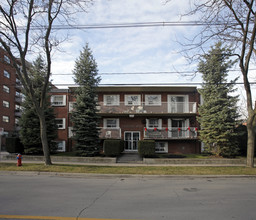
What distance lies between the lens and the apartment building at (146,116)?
19172 millimetres

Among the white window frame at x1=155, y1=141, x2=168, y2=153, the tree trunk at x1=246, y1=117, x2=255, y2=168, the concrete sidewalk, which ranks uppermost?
the tree trunk at x1=246, y1=117, x2=255, y2=168

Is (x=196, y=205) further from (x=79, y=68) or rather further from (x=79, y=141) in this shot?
(x=79, y=68)

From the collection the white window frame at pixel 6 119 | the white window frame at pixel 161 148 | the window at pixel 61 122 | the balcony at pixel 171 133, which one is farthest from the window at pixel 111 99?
the white window frame at pixel 6 119

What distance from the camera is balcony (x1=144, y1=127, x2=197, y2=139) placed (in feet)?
62.1

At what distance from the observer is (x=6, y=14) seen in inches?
428

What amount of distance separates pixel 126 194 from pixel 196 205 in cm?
218

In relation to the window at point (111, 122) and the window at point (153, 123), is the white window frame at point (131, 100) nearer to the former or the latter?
the window at point (111, 122)

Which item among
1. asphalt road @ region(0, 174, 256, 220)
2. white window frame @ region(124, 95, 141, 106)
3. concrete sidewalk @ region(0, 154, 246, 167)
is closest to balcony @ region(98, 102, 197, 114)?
white window frame @ region(124, 95, 141, 106)

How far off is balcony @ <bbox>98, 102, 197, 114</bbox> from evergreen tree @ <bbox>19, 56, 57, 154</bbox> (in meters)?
5.06

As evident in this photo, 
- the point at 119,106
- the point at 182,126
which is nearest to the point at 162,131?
the point at 182,126

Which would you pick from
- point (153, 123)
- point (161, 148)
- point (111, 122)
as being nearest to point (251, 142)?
point (161, 148)

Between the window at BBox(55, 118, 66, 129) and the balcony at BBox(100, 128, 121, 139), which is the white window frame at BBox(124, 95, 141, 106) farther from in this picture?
the window at BBox(55, 118, 66, 129)

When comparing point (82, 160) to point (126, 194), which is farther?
point (82, 160)

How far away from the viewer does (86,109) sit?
1630 cm
